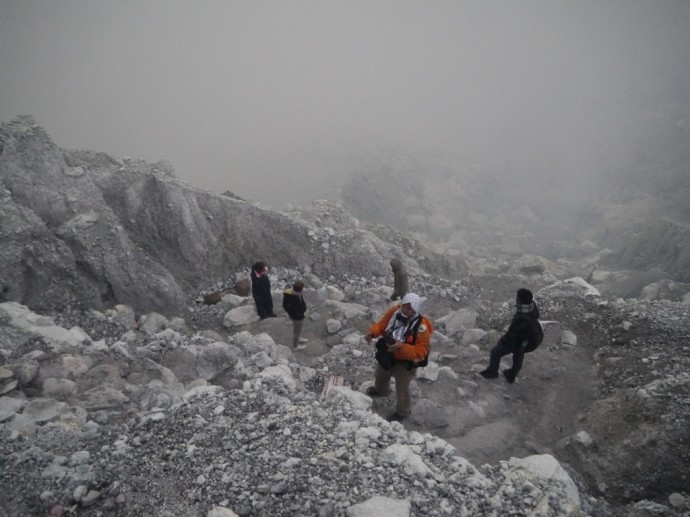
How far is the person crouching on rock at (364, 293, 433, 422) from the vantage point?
17.6ft

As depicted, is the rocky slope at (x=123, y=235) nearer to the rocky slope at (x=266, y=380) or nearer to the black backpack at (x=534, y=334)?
the rocky slope at (x=266, y=380)


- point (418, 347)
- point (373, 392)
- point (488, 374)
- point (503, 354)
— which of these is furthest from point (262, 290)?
point (503, 354)

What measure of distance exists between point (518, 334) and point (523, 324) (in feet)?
0.71

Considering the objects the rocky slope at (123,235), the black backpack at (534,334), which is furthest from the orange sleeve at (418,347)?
the rocky slope at (123,235)

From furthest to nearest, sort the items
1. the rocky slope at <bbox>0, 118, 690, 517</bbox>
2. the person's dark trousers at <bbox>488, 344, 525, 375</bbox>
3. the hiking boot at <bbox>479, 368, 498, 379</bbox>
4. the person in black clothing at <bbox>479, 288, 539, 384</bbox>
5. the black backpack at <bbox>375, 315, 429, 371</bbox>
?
1. the hiking boot at <bbox>479, 368, 498, 379</bbox>
2. the person's dark trousers at <bbox>488, 344, 525, 375</bbox>
3. the person in black clothing at <bbox>479, 288, 539, 384</bbox>
4. the black backpack at <bbox>375, 315, 429, 371</bbox>
5. the rocky slope at <bbox>0, 118, 690, 517</bbox>

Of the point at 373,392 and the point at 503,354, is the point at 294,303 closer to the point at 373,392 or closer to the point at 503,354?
the point at 373,392

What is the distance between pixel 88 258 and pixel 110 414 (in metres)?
5.03

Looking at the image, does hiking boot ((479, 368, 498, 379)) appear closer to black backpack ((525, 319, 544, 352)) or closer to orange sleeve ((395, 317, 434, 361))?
black backpack ((525, 319, 544, 352))

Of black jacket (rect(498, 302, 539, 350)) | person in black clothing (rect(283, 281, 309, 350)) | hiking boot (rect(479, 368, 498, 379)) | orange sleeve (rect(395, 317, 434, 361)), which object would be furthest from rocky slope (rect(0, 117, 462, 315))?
orange sleeve (rect(395, 317, 434, 361))

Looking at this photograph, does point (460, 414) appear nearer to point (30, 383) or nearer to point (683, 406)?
point (683, 406)

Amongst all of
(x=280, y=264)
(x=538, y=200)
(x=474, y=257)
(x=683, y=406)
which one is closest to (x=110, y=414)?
(x=280, y=264)

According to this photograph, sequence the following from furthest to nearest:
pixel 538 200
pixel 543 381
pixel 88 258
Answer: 1. pixel 538 200
2. pixel 88 258
3. pixel 543 381

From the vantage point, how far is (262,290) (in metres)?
9.45

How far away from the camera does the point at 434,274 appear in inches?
571
